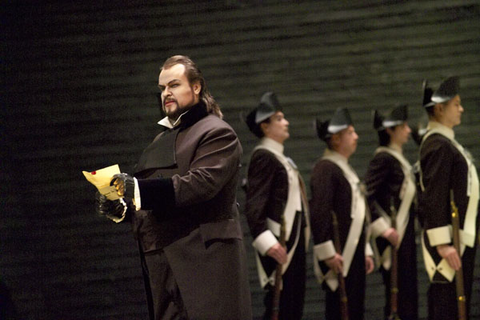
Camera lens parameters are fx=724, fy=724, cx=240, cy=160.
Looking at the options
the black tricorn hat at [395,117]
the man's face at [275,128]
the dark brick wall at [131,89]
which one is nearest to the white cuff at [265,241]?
the man's face at [275,128]

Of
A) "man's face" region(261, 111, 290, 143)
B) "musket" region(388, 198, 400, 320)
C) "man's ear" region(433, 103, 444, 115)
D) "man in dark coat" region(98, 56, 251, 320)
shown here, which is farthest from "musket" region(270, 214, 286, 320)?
"man in dark coat" region(98, 56, 251, 320)

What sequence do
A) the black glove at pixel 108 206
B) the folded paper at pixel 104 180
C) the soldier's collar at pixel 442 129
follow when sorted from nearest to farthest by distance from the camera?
the folded paper at pixel 104 180 < the black glove at pixel 108 206 < the soldier's collar at pixel 442 129

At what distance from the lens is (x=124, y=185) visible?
7.58 ft

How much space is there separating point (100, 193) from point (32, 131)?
3.46 meters

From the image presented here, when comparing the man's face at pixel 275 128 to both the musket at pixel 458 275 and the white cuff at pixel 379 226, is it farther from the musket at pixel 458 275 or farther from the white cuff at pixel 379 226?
the musket at pixel 458 275

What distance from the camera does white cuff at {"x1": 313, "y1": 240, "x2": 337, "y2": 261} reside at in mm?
4496

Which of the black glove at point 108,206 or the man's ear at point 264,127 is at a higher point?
the man's ear at point 264,127

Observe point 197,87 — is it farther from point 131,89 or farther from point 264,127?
point 131,89

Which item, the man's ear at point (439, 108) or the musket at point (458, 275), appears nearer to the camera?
the musket at point (458, 275)

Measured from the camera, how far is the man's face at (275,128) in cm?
462

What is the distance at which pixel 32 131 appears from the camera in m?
5.66

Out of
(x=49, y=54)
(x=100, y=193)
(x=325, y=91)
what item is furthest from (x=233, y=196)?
(x=49, y=54)

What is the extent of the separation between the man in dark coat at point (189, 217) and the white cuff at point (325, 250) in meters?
1.98

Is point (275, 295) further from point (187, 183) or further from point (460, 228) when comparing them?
point (187, 183)
